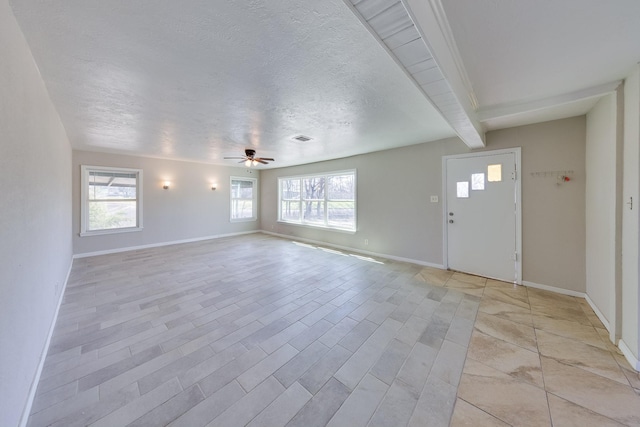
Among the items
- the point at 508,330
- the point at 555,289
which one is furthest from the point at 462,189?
the point at 508,330

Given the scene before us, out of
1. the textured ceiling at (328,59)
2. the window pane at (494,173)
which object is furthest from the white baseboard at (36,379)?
the window pane at (494,173)

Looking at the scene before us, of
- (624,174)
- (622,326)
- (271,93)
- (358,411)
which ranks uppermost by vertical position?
(271,93)

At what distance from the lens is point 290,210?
7453mm

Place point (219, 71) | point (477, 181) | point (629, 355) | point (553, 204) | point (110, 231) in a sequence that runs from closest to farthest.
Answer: point (629, 355)
point (219, 71)
point (553, 204)
point (477, 181)
point (110, 231)

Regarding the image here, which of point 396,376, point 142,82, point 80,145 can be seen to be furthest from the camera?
point 80,145

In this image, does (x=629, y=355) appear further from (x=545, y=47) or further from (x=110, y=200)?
(x=110, y=200)

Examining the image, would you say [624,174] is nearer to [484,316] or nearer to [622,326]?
[622,326]

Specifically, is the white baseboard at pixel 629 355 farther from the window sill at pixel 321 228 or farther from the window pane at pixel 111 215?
the window pane at pixel 111 215

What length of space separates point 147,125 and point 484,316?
5.14m

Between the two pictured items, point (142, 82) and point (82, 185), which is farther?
point (82, 185)

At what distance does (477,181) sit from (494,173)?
9.8 inches

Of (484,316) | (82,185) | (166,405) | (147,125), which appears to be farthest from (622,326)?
(82,185)

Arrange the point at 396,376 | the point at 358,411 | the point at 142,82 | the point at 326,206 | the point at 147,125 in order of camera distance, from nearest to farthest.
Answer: the point at 358,411
the point at 396,376
the point at 142,82
the point at 147,125
the point at 326,206

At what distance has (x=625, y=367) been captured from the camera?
1.80 metres
